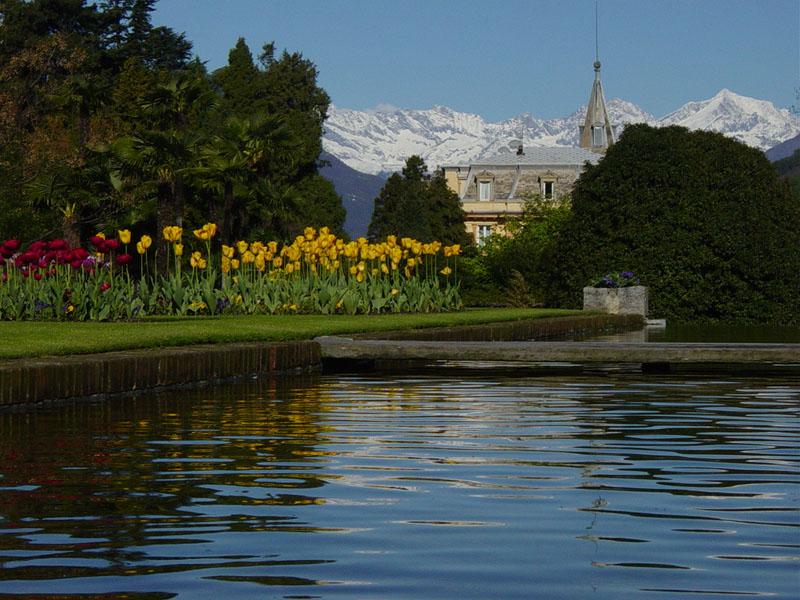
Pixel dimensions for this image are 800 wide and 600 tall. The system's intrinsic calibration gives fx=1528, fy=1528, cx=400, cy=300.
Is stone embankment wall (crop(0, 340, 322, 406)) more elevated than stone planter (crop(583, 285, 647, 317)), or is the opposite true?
stone planter (crop(583, 285, 647, 317))

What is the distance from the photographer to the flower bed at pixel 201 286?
23125mm

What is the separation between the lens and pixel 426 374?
20156 millimetres

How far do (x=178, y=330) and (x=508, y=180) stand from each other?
95.0m

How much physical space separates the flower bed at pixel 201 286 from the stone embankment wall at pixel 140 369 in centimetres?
468

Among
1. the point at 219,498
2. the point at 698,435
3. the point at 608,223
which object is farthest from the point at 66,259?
the point at 608,223

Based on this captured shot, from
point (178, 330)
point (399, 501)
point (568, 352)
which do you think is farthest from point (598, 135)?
point (399, 501)

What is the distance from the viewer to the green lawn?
1659cm

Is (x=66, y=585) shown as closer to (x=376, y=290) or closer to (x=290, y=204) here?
(x=376, y=290)

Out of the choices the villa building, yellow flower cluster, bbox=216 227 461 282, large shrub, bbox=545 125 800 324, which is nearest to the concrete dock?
yellow flower cluster, bbox=216 227 461 282

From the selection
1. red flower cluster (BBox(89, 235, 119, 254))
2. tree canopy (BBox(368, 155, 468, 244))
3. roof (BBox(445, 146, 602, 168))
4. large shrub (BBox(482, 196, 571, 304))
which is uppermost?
roof (BBox(445, 146, 602, 168))

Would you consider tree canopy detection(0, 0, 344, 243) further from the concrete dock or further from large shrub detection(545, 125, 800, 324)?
the concrete dock

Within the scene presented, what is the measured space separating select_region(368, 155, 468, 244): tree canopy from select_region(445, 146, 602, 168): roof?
56.2ft

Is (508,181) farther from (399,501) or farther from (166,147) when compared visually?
(399,501)

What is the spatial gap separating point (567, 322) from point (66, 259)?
14638 millimetres
